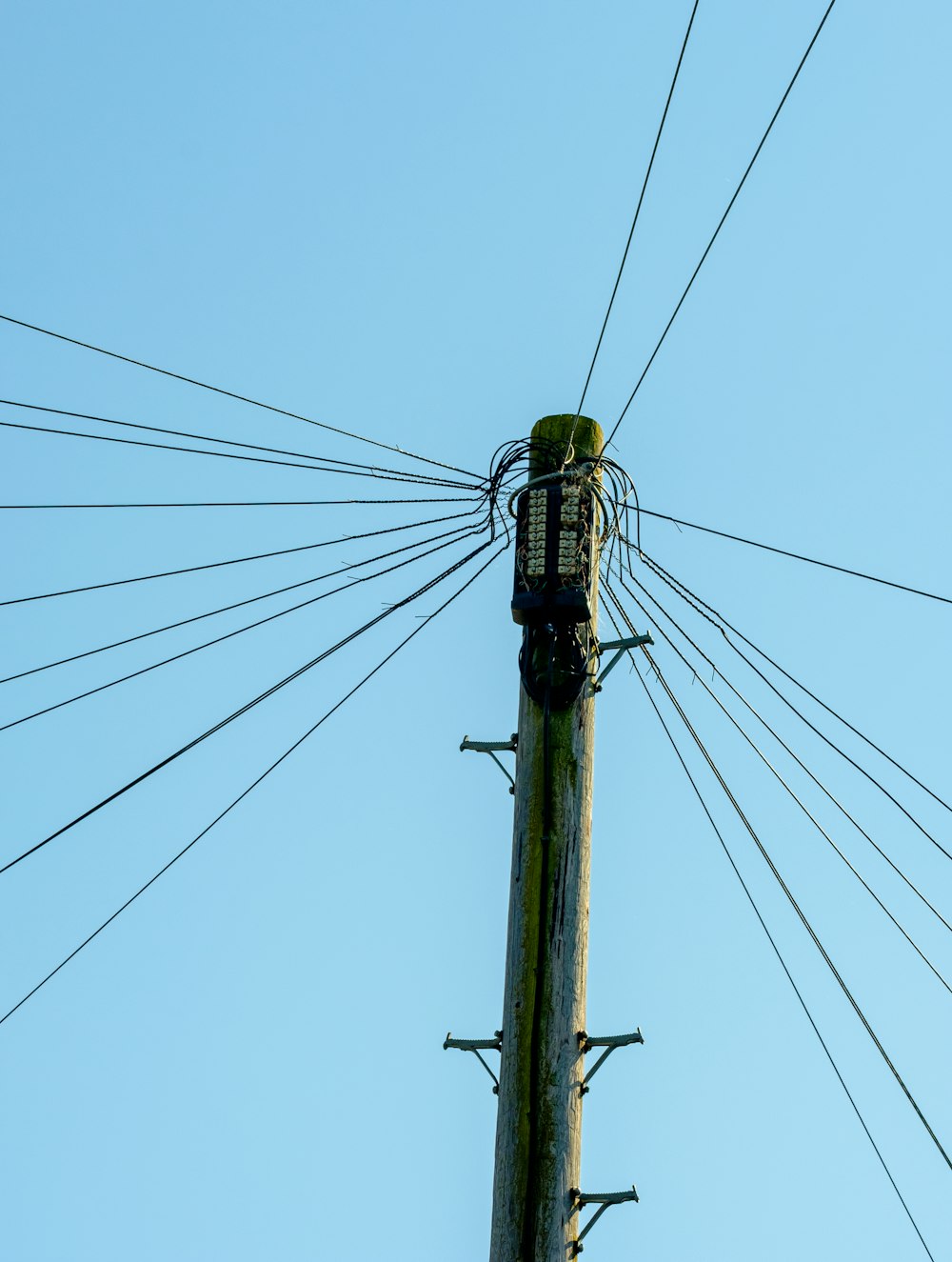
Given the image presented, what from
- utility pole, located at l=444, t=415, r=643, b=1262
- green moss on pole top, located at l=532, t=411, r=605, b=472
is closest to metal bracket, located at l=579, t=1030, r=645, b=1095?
utility pole, located at l=444, t=415, r=643, b=1262

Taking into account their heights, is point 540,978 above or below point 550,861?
below

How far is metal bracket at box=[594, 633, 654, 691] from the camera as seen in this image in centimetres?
693

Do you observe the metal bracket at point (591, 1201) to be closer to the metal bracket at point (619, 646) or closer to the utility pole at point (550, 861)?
the utility pole at point (550, 861)

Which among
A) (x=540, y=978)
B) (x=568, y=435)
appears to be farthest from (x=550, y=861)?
(x=568, y=435)

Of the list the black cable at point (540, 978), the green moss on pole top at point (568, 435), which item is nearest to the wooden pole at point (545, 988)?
the black cable at point (540, 978)

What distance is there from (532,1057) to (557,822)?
3.15ft

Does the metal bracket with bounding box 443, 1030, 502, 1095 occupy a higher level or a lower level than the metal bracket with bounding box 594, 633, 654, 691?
lower

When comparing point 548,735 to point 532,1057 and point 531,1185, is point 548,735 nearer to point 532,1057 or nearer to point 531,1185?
point 532,1057

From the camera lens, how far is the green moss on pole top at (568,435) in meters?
7.48

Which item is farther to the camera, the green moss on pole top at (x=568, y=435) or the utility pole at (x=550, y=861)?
the green moss on pole top at (x=568, y=435)

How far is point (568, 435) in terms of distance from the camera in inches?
295

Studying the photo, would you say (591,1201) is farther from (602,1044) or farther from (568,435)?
(568,435)

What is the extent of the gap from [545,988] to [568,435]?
2.65 metres

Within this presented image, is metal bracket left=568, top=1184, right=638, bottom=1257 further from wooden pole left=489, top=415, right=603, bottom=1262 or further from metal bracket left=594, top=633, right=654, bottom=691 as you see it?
metal bracket left=594, top=633, right=654, bottom=691
